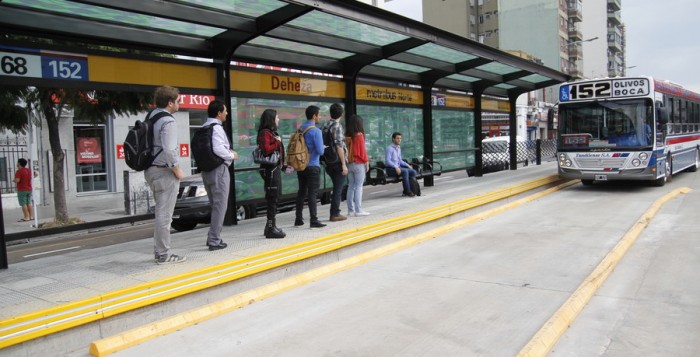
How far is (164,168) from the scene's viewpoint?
209 inches

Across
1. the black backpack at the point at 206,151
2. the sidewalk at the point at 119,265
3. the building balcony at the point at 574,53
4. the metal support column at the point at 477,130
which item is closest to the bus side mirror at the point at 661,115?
the metal support column at the point at 477,130

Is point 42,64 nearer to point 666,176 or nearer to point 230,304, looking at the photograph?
point 230,304

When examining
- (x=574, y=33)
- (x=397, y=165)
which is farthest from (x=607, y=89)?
(x=574, y=33)

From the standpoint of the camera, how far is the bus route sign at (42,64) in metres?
6.02

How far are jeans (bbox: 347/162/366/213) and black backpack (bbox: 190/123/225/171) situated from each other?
2833 millimetres

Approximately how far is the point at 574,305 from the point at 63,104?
526 inches

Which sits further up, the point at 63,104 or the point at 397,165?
the point at 63,104

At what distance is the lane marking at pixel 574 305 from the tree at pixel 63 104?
38.0ft

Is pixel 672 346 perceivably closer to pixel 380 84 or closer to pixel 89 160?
pixel 380 84

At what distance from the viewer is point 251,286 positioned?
5.40 meters

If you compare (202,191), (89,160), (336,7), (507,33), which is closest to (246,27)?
(336,7)

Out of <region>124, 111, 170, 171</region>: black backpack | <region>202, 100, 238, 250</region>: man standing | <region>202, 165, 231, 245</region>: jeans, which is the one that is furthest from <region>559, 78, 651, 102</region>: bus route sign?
<region>124, 111, 170, 171</region>: black backpack

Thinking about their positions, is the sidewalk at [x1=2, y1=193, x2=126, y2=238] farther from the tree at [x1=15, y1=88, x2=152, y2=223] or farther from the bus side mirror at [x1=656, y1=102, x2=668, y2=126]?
the bus side mirror at [x1=656, y1=102, x2=668, y2=126]

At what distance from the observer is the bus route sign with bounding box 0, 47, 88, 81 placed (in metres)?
6.02
